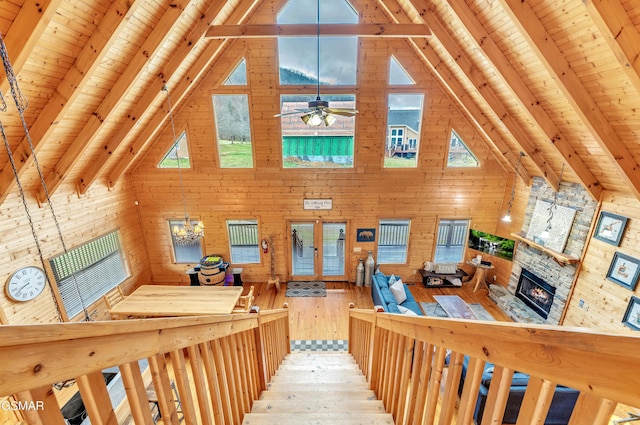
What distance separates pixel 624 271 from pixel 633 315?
0.68 m

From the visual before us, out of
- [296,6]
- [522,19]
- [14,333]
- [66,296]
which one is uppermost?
[296,6]

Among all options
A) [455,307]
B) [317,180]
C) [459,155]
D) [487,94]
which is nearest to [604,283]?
[455,307]

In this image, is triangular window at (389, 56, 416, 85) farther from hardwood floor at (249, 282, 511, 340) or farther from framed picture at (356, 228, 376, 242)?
hardwood floor at (249, 282, 511, 340)

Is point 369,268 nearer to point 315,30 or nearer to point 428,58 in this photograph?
point 428,58

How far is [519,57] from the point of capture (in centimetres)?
385

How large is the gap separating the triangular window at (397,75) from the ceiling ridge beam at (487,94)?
5.05 feet

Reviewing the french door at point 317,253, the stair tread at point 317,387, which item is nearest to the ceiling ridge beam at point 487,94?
the french door at point 317,253

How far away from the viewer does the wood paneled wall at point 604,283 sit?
4.46 meters

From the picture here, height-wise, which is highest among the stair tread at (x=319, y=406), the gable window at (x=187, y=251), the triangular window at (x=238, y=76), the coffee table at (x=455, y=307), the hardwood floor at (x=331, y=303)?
the triangular window at (x=238, y=76)

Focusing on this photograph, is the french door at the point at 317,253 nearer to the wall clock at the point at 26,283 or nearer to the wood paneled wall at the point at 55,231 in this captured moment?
the wood paneled wall at the point at 55,231

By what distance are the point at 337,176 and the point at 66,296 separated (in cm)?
597

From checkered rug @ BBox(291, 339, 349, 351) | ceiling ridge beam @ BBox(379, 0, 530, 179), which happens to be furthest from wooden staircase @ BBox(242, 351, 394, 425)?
ceiling ridge beam @ BBox(379, 0, 530, 179)

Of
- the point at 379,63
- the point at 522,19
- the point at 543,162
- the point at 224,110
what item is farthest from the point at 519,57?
the point at 224,110

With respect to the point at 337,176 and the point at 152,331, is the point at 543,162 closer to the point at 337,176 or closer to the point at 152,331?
the point at 337,176
